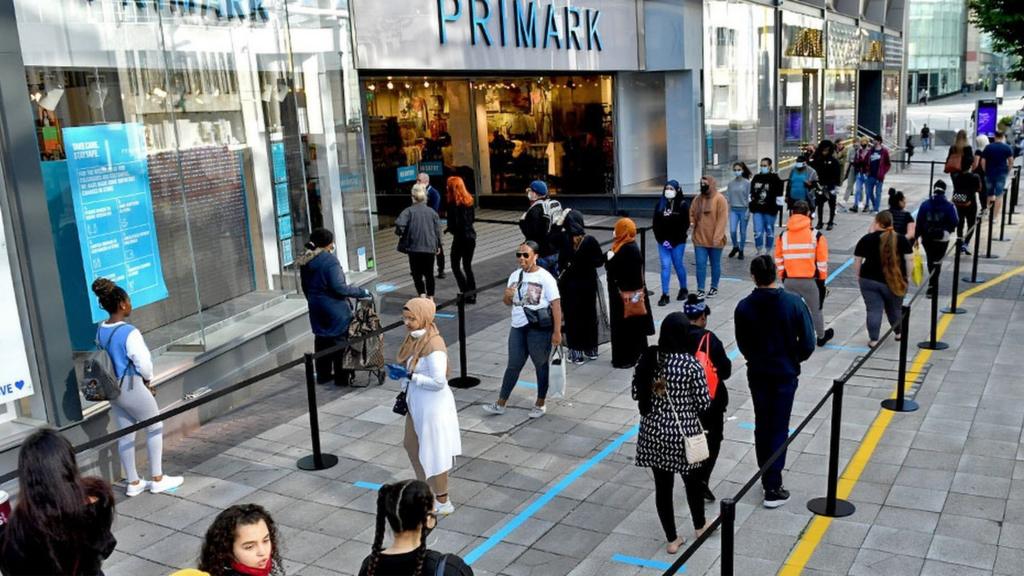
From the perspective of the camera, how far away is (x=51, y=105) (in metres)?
8.03

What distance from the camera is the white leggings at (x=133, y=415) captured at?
7.22 m

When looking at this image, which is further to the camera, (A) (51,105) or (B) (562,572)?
(A) (51,105)

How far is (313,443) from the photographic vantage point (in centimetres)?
798

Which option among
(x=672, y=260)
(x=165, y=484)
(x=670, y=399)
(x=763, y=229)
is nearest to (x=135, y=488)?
(x=165, y=484)

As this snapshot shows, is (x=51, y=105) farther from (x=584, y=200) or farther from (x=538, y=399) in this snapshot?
(x=584, y=200)

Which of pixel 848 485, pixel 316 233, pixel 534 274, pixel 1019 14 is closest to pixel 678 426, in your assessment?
pixel 848 485

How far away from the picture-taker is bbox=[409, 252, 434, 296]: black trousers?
1253cm

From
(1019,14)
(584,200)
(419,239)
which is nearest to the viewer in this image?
(419,239)

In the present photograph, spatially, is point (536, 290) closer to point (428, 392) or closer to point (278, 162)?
point (428, 392)

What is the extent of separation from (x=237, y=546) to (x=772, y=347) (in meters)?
4.23

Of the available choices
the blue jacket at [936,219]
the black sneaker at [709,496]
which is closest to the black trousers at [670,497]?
the black sneaker at [709,496]

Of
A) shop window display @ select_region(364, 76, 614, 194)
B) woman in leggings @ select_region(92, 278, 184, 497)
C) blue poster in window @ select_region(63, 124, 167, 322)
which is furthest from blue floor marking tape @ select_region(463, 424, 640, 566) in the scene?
shop window display @ select_region(364, 76, 614, 194)

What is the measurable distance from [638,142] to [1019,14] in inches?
501

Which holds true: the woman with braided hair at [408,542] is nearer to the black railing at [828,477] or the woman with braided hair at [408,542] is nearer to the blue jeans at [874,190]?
the black railing at [828,477]
